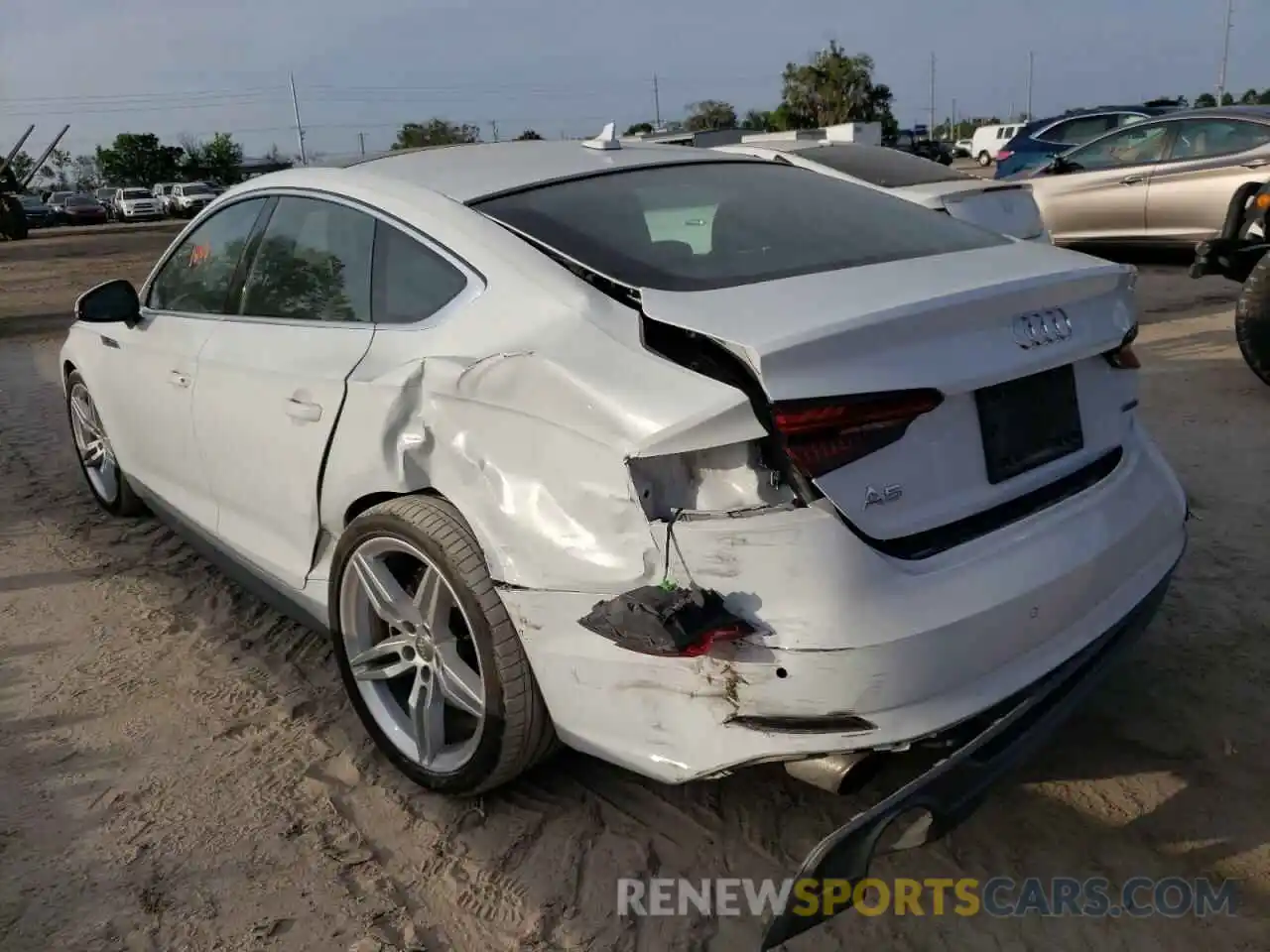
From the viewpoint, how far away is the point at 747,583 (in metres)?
2.00

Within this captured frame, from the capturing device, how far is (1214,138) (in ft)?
31.8

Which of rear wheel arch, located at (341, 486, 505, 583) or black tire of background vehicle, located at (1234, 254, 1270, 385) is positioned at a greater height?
rear wheel arch, located at (341, 486, 505, 583)

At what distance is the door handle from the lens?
9.39ft

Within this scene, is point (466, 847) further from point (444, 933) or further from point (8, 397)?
point (8, 397)

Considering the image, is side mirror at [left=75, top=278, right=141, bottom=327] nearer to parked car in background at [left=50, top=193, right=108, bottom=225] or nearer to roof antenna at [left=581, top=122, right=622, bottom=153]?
roof antenna at [left=581, top=122, right=622, bottom=153]

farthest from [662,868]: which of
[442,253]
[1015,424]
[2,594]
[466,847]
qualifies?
[2,594]

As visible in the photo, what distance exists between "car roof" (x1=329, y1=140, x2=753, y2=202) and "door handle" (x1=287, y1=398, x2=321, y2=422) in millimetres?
663

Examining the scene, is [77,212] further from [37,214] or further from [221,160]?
[221,160]

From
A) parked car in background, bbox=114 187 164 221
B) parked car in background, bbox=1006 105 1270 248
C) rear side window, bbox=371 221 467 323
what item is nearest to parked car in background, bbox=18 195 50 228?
parked car in background, bbox=114 187 164 221

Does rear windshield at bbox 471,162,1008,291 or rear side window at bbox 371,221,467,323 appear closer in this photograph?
rear windshield at bbox 471,162,1008,291

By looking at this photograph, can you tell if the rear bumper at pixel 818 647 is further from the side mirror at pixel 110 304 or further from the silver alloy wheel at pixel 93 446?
the silver alloy wheel at pixel 93 446

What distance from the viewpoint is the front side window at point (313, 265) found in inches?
117

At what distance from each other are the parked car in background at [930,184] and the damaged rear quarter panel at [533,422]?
189 inches

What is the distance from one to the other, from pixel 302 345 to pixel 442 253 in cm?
61
